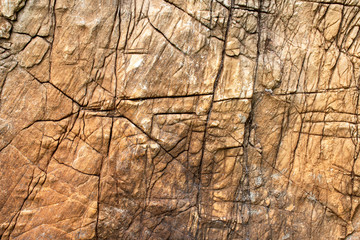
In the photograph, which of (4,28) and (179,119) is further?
(179,119)

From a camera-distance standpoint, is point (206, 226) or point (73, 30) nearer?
point (73, 30)

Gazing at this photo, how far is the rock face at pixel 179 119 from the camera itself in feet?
11.5

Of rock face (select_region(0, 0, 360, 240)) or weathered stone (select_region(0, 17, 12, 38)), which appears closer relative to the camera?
weathered stone (select_region(0, 17, 12, 38))

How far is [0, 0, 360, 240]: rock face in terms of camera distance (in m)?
3.50

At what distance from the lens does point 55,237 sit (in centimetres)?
353

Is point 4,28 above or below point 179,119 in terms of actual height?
above

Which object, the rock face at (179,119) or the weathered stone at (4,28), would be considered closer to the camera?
the weathered stone at (4,28)

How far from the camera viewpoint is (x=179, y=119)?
3648 mm

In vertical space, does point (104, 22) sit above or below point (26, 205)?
above

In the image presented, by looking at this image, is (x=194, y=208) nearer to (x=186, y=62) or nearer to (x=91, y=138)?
(x=91, y=138)

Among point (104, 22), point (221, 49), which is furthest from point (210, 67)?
point (104, 22)

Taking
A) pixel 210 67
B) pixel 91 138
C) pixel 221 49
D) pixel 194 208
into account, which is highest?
pixel 221 49

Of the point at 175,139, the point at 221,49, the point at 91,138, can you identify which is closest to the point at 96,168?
the point at 91,138

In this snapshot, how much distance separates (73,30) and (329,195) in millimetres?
3515
